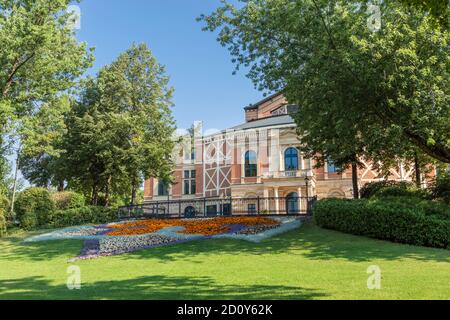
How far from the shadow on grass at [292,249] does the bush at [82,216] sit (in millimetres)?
8906

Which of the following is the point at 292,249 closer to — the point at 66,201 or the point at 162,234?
the point at 162,234

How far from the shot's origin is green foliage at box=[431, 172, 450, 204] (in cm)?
1919

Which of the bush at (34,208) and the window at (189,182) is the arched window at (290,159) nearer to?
the window at (189,182)

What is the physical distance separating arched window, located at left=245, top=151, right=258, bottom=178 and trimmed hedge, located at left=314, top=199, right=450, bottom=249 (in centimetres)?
2884

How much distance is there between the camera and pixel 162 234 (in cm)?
1847

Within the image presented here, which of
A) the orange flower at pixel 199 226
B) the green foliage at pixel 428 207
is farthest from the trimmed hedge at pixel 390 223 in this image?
the orange flower at pixel 199 226

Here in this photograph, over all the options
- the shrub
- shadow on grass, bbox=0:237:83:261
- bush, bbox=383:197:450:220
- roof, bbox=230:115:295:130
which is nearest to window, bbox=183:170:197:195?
roof, bbox=230:115:295:130

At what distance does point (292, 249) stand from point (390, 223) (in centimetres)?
392

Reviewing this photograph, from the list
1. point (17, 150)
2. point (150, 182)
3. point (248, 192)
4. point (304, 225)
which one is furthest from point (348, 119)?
point (150, 182)

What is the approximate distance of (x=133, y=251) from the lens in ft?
49.9

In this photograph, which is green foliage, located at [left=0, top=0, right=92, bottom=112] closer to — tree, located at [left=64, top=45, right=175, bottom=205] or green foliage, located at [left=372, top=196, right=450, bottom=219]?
tree, located at [left=64, top=45, right=175, bottom=205]

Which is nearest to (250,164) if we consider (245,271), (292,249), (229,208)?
(229,208)
